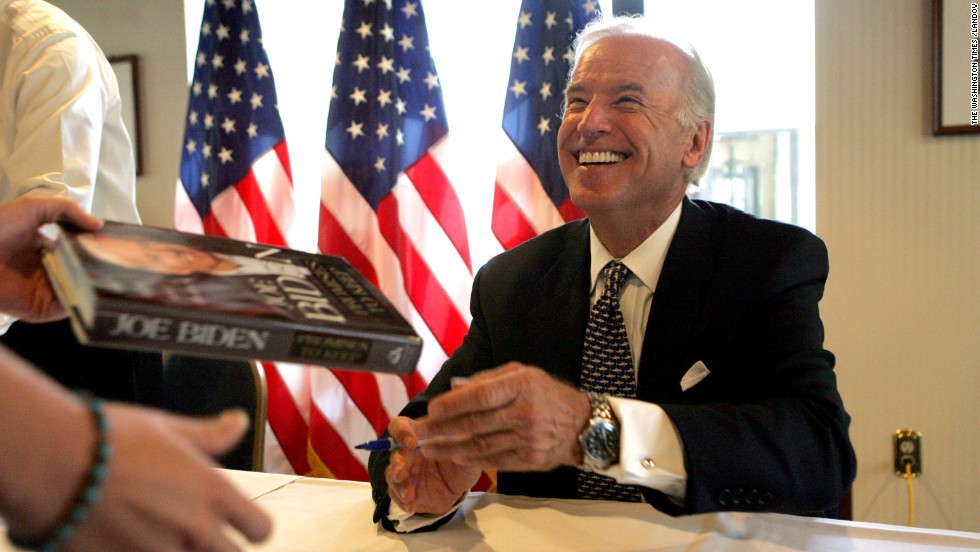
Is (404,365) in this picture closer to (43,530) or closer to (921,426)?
(43,530)

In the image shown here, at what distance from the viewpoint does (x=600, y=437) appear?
1.07m

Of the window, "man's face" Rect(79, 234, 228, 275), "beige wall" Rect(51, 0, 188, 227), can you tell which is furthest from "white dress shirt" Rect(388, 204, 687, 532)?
"beige wall" Rect(51, 0, 188, 227)

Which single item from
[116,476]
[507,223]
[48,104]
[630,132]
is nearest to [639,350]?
[630,132]

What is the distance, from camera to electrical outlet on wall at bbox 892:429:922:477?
2.59 meters

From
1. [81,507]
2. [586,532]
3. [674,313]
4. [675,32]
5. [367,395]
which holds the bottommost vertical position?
[367,395]

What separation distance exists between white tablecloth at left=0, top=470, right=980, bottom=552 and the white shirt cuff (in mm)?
15

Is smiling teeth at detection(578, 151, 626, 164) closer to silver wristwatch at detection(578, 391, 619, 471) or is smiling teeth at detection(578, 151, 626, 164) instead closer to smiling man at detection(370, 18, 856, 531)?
smiling man at detection(370, 18, 856, 531)

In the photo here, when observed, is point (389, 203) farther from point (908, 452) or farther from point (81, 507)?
point (81, 507)

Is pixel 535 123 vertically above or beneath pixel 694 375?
above

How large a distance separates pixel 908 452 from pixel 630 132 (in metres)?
1.70

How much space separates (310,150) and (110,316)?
2.94 metres

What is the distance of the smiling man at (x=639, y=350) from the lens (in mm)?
1064

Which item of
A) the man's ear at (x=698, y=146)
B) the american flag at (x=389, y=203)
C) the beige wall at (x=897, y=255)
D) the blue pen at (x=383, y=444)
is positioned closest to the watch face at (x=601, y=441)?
the blue pen at (x=383, y=444)

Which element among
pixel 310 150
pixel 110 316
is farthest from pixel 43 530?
pixel 310 150
